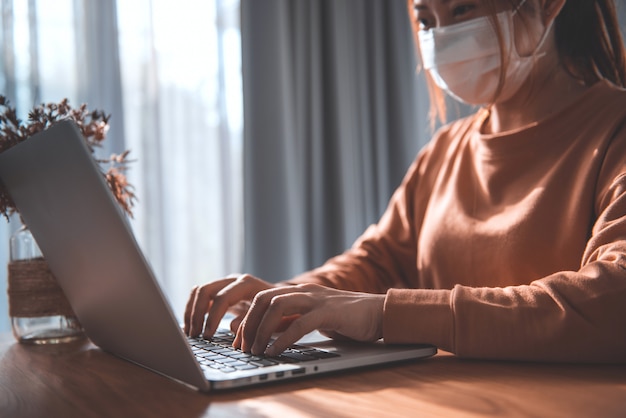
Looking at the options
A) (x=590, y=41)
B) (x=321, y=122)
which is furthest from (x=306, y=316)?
(x=321, y=122)

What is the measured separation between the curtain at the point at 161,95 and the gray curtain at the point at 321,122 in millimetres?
76

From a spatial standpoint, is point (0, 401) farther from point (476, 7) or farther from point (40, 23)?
point (40, 23)

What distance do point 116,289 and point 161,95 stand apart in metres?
1.68

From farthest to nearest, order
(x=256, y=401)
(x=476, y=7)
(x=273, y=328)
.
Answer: (x=476, y=7) < (x=273, y=328) < (x=256, y=401)

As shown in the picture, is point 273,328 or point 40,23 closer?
point 273,328

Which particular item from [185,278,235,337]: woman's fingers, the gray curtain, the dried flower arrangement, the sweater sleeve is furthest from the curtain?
the sweater sleeve

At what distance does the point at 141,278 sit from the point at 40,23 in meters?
1.70

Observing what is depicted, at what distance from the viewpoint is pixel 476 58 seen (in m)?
1.10

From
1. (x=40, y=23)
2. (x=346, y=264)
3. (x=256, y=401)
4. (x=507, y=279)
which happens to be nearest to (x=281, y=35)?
(x=40, y=23)

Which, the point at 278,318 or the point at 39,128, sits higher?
the point at 39,128

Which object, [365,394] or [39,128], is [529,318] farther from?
[39,128]

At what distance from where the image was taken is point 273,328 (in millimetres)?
700

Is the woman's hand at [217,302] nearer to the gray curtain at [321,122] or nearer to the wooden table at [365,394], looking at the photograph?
the wooden table at [365,394]

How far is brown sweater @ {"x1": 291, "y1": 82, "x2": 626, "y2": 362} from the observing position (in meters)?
0.70
